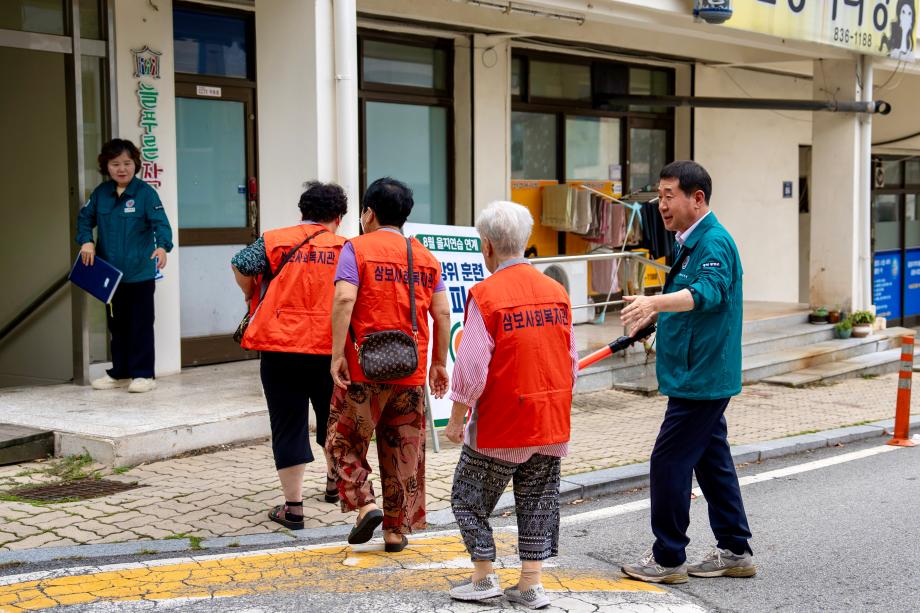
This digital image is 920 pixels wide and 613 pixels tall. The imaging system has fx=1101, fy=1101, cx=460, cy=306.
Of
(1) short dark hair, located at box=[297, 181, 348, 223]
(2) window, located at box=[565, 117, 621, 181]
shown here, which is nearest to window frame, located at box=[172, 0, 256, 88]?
(1) short dark hair, located at box=[297, 181, 348, 223]

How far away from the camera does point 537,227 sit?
44.5ft

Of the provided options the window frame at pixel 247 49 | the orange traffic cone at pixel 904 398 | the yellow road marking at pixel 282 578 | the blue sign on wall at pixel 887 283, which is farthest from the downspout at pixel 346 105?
the blue sign on wall at pixel 887 283

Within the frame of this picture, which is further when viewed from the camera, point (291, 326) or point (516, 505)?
point (291, 326)

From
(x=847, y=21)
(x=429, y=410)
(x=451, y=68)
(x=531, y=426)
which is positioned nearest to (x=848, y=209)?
(x=847, y=21)

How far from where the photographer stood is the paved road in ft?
15.7

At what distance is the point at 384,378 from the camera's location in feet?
17.3

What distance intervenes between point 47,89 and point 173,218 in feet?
4.98

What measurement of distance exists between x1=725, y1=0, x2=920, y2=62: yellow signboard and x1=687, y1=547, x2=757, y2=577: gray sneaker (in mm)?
7799

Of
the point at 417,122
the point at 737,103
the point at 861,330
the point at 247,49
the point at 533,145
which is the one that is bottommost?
the point at 861,330

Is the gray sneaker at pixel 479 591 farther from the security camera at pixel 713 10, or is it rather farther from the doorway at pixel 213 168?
the security camera at pixel 713 10

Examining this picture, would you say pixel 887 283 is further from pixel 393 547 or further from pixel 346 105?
pixel 393 547

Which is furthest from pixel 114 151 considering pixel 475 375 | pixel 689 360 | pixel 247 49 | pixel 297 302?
pixel 689 360

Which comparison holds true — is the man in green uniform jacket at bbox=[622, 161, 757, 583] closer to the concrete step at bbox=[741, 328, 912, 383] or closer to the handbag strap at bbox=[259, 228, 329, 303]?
the handbag strap at bbox=[259, 228, 329, 303]

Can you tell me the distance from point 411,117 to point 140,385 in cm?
484
